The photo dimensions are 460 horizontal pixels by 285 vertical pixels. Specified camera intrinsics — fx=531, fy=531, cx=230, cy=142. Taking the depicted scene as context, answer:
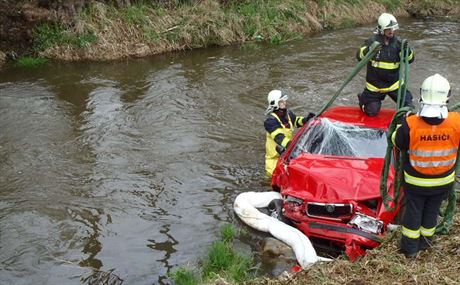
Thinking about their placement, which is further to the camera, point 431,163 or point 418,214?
point 418,214

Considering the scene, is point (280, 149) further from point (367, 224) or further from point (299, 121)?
point (367, 224)

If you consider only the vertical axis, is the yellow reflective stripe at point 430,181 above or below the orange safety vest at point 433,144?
below

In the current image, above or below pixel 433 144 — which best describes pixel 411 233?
below

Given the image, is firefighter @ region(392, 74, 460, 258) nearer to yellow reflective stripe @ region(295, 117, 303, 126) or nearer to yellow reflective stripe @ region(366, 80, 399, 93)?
yellow reflective stripe @ region(295, 117, 303, 126)

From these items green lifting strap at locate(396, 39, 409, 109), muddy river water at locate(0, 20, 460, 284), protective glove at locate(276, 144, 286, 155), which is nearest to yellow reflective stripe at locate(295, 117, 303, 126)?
protective glove at locate(276, 144, 286, 155)

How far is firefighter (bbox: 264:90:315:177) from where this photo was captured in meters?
7.52

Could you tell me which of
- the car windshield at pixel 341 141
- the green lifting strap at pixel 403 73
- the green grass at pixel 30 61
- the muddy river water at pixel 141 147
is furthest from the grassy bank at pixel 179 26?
the car windshield at pixel 341 141

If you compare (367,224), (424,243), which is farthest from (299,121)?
(424,243)

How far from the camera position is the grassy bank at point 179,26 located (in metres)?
15.6

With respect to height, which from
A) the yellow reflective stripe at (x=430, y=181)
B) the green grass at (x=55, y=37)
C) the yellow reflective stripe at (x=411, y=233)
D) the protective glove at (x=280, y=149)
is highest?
the yellow reflective stripe at (x=430, y=181)

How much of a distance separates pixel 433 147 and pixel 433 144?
0.09 ft

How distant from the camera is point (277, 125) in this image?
7668mm

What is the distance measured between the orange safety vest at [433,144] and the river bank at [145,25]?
1229cm

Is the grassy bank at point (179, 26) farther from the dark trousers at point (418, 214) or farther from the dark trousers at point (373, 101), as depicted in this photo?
the dark trousers at point (418, 214)
